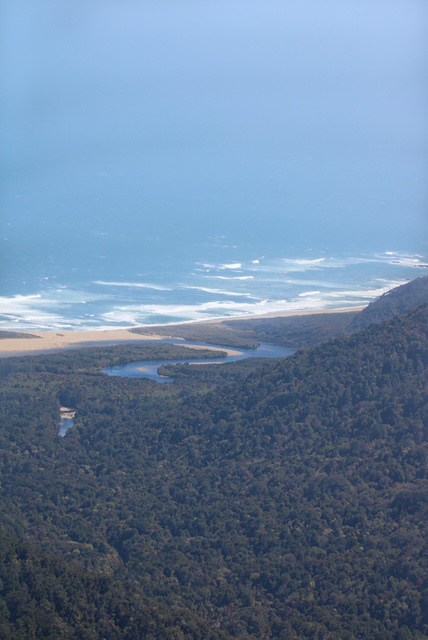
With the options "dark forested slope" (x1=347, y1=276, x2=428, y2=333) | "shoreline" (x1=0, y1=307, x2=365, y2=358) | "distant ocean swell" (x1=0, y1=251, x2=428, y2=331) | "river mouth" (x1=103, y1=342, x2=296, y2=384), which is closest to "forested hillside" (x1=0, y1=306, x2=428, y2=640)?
"river mouth" (x1=103, y1=342, x2=296, y2=384)

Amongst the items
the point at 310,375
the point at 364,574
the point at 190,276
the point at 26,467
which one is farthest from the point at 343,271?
the point at 364,574

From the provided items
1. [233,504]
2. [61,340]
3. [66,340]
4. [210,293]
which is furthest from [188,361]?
[233,504]

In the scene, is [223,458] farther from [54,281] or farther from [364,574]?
[54,281]

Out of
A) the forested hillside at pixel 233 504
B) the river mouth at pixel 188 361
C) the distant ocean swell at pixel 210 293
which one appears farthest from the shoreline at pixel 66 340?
the forested hillside at pixel 233 504

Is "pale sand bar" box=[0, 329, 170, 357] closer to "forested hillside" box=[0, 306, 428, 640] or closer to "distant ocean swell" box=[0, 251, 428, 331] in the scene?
"distant ocean swell" box=[0, 251, 428, 331]

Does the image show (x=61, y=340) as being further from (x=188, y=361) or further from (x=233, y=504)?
(x=233, y=504)
